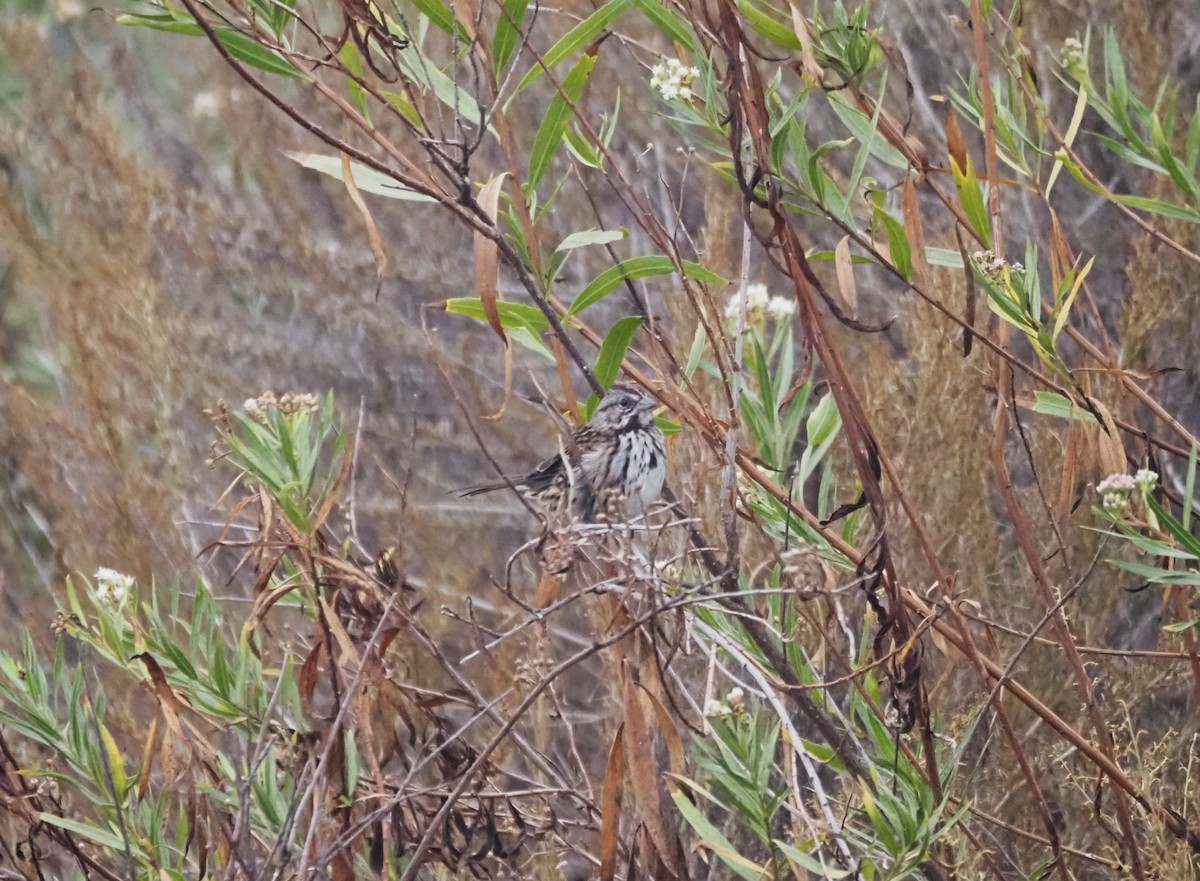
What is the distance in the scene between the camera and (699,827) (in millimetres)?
1495

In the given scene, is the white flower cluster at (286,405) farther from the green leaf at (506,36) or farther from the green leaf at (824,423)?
the green leaf at (824,423)

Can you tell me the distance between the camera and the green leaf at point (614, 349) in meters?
1.63

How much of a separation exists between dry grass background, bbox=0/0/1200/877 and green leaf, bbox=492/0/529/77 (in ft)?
4.90

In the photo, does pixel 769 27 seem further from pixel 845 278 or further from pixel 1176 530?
pixel 1176 530

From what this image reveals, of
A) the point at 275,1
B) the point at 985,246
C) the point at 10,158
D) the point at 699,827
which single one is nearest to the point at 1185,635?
the point at 985,246

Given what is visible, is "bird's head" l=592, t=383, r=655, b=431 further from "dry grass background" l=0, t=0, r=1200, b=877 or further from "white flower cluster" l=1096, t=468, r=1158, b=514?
"white flower cluster" l=1096, t=468, r=1158, b=514

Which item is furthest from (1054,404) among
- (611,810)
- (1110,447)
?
(611,810)

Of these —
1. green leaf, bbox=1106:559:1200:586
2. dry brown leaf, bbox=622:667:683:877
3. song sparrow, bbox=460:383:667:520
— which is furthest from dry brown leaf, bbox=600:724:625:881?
song sparrow, bbox=460:383:667:520

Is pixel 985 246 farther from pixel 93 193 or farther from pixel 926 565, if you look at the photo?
pixel 93 193

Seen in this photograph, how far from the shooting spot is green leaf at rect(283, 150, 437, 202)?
1551mm

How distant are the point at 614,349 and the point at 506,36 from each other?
0.38 metres

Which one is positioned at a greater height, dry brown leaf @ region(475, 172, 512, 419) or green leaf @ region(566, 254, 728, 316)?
dry brown leaf @ region(475, 172, 512, 419)

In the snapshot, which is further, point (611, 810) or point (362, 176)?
point (362, 176)

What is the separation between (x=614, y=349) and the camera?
1.66 metres
